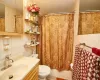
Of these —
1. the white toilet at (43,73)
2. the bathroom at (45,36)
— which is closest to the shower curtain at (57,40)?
the bathroom at (45,36)

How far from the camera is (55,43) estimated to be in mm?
2787

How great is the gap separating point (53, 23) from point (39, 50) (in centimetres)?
102

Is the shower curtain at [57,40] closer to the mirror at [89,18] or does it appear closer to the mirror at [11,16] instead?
the mirror at [89,18]

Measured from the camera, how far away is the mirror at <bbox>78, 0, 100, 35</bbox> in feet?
5.29

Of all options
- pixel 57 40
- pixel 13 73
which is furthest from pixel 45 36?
pixel 13 73

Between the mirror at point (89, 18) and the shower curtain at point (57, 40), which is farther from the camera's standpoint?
the shower curtain at point (57, 40)

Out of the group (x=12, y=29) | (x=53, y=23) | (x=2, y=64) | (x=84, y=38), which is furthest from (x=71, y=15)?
(x=2, y=64)

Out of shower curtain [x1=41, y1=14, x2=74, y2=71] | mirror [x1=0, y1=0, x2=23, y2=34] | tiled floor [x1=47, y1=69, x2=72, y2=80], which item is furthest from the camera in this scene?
tiled floor [x1=47, y1=69, x2=72, y2=80]

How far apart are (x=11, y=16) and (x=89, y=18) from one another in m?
1.58

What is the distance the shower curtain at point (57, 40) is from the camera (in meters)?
2.67

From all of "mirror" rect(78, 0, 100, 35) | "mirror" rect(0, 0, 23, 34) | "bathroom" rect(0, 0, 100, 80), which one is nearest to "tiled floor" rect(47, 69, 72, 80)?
"bathroom" rect(0, 0, 100, 80)

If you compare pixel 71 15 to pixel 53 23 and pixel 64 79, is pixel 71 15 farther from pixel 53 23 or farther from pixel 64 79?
pixel 64 79

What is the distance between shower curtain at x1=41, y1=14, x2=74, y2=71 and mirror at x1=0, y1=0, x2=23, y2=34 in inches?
43.8

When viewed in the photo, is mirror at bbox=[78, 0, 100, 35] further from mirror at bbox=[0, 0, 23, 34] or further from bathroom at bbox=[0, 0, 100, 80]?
mirror at bbox=[0, 0, 23, 34]
